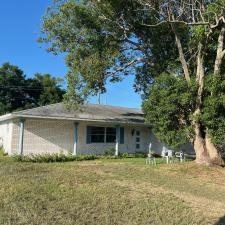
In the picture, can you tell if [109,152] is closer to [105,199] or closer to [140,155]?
[140,155]

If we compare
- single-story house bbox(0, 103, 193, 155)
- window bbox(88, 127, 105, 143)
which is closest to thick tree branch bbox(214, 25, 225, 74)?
single-story house bbox(0, 103, 193, 155)

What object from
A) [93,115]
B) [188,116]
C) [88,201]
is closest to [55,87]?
[93,115]

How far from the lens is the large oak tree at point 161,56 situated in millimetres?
17781

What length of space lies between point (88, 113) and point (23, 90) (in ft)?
101

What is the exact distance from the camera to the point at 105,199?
33.7 ft

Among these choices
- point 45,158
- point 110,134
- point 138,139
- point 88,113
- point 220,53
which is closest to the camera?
point 220,53

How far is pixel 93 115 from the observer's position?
25906mm

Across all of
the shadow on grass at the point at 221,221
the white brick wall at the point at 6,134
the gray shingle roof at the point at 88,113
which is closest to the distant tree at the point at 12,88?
the white brick wall at the point at 6,134

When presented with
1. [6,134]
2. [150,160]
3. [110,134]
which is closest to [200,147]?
[150,160]

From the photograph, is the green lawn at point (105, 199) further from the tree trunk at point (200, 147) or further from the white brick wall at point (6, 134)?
the white brick wall at point (6, 134)

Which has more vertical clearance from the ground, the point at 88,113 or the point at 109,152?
the point at 88,113

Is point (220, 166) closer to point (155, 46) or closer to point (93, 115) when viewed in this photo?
point (155, 46)

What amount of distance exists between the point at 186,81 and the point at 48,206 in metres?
11.4

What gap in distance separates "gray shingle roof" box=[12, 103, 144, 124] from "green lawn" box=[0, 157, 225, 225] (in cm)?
822
